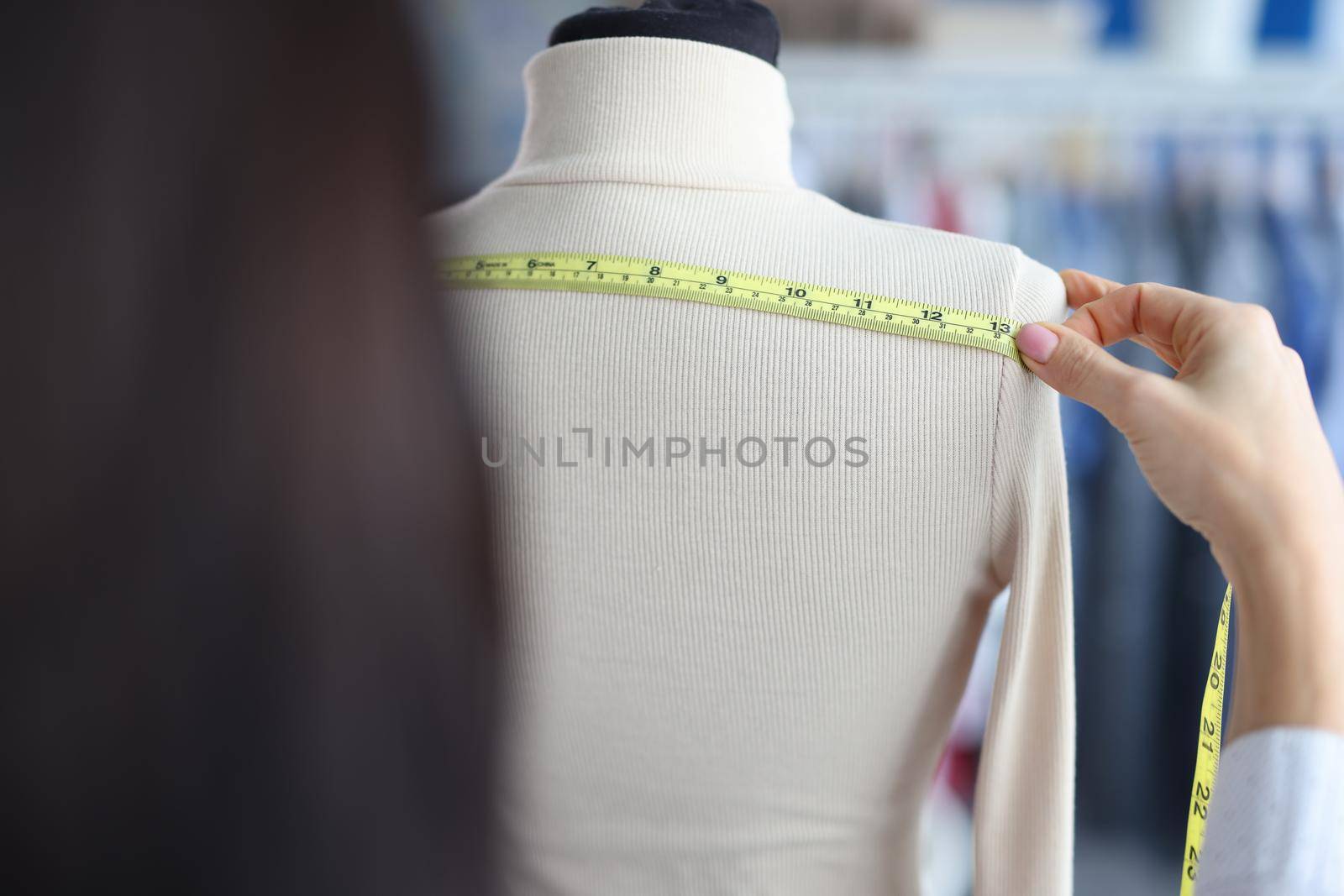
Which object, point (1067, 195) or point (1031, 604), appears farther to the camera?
point (1067, 195)

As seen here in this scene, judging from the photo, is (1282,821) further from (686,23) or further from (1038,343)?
Answer: (686,23)

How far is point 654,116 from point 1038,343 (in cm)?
40

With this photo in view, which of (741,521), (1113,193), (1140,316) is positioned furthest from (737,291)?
(1113,193)

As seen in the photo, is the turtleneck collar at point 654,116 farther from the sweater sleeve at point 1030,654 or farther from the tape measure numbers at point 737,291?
the sweater sleeve at point 1030,654

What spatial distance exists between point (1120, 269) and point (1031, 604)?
5.06 feet

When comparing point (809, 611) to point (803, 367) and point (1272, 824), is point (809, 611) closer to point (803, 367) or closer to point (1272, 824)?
point (803, 367)

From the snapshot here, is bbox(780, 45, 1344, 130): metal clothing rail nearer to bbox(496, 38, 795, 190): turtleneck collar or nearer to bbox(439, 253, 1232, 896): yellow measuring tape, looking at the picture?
bbox(496, 38, 795, 190): turtleneck collar

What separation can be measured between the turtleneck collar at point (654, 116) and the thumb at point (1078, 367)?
288 mm

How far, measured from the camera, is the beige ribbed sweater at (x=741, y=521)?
76cm

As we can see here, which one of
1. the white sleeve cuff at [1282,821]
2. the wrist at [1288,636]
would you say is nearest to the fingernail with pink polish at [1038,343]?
the wrist at [1288,636]

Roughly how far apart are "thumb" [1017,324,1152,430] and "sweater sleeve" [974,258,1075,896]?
0.06 ft

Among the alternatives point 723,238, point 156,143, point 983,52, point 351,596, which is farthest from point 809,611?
point 983,52

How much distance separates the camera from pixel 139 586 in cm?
37

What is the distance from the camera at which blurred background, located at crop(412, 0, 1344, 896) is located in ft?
6.50
